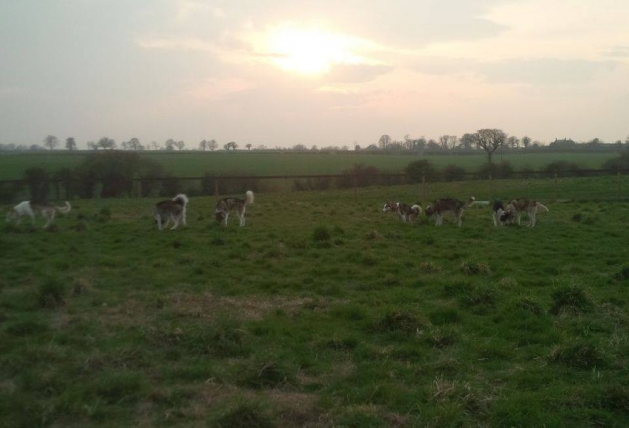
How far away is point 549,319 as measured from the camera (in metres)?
7.50

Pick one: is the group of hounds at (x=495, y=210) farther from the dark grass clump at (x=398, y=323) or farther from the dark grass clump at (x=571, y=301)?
the dark grass clump at (x=398, y=323)

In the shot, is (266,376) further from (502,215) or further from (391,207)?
(391,207)

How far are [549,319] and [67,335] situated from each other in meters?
6.40

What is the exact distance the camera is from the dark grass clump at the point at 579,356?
231 inches

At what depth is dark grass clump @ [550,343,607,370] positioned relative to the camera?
588cm

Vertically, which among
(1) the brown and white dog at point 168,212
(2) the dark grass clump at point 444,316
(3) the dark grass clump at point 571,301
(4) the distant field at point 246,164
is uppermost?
(4) the distant field at point 246,164

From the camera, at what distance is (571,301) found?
26.2ft

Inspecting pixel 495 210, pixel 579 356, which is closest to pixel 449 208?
pixel 495 210

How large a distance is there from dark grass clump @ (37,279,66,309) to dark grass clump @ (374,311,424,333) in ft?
15.9

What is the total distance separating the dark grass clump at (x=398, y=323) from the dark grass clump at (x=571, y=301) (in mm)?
2174

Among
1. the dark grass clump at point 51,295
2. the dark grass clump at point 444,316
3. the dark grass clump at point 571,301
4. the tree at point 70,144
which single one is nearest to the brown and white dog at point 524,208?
the dark grass clump at point 571,301

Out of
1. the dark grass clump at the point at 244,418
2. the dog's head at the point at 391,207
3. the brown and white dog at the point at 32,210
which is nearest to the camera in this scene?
the dark grass clump at the point at 244,418

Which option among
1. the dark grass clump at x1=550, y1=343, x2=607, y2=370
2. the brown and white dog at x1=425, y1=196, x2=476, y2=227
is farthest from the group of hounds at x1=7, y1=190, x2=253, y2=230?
the dark grass clump at x1=550, y1=343, x2=607, y2=370

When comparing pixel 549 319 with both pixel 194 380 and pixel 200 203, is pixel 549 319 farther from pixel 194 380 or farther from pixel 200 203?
pixel 200 203
